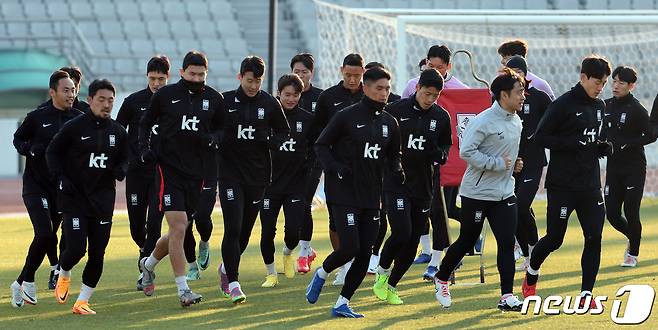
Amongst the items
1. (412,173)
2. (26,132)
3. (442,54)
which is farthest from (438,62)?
(26,132)

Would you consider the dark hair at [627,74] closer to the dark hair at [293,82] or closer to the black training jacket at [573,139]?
the black training jacket at [573,139]

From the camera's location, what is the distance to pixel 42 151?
11258 mm

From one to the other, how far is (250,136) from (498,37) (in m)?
15.0

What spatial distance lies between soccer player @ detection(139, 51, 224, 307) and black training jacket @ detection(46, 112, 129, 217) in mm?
252

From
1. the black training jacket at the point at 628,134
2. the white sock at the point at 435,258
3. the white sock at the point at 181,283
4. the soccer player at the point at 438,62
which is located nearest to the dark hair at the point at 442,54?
the soccer player at the point at 438,62

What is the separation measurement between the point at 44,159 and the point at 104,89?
129cm

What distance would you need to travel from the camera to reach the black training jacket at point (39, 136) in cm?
1140

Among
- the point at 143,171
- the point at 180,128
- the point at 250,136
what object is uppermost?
the point at 180,128

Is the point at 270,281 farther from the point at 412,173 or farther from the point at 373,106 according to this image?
the point at 373,106

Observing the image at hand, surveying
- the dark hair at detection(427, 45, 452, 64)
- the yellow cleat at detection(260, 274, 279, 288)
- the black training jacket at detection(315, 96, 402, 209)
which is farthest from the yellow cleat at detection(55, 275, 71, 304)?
the dark hair at detection(427, 45, 452, 64)

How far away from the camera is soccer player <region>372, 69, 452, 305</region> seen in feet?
34.8

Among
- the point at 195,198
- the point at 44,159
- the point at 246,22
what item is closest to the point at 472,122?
the point at 195,198

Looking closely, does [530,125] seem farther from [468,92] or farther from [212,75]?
[212,75]

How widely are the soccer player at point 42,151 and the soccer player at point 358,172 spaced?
2.52 metres
